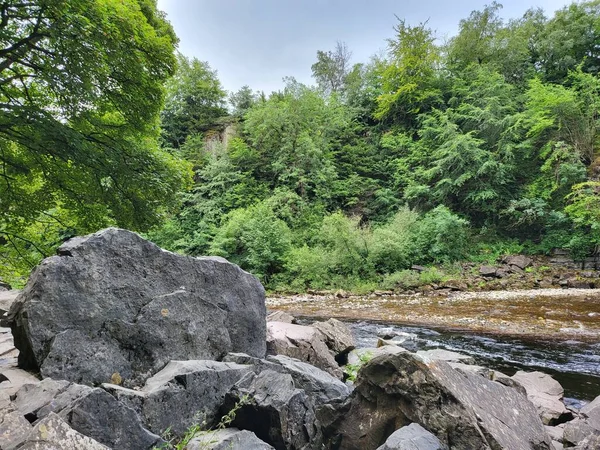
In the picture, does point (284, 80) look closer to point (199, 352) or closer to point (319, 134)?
point (319, 134)

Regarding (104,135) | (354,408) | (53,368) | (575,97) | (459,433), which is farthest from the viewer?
(575,97)

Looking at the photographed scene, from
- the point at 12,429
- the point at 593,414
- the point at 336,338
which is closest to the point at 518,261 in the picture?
the point at 336,338

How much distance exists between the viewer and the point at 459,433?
8.98ft

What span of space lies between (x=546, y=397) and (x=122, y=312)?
5.70 m

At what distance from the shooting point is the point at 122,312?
3.52 meters

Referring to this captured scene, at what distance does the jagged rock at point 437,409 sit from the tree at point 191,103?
3174 centimetres

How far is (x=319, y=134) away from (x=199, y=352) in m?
25.3

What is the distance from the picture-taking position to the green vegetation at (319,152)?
655cm

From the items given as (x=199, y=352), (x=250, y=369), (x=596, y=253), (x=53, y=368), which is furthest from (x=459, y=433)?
(x=596, y=253)

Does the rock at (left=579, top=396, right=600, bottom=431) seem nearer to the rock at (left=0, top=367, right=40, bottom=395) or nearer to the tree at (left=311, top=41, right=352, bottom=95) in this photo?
the rock at (left=0, top=367, right=40, bottom=395)

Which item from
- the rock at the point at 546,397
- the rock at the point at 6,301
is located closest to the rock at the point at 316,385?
the rock at the point at 546,397

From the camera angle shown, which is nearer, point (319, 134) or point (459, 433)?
point (459, 433)

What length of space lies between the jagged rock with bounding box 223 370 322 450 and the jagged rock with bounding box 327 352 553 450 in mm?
398

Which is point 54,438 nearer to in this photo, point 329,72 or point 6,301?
point 6,301
